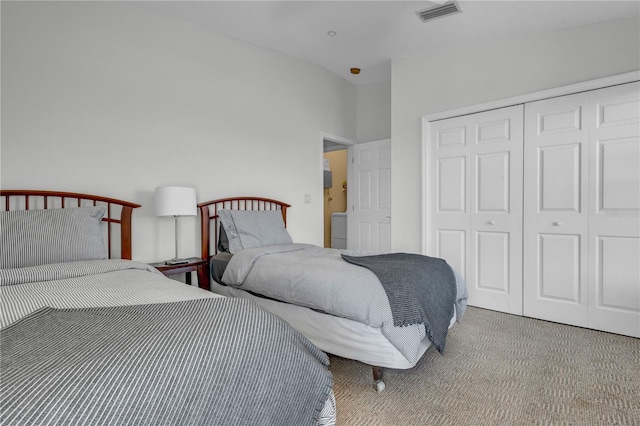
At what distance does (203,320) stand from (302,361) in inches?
13.4

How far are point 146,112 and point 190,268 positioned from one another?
1431 mm

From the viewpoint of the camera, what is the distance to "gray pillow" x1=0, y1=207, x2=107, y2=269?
75.8 inches

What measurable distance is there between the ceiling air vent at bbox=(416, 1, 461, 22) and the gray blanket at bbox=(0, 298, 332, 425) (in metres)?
2.91

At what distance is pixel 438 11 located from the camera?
286 centimetres

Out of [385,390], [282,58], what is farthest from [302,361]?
[282,58]

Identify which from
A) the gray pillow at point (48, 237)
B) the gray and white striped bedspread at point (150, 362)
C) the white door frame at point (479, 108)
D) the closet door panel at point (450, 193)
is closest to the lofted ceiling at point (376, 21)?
the white door frame at point (479, 108)

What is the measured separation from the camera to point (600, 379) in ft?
6.43

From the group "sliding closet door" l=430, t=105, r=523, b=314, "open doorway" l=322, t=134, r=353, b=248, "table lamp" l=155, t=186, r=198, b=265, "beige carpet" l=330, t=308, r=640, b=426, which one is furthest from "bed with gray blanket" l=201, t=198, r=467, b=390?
"open doorway" l=322, t=134, r=353, b=248

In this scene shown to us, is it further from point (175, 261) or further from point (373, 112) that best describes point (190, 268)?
point (373, 112)

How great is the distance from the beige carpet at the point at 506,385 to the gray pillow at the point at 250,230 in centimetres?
132

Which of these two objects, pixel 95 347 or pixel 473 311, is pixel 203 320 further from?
pixel 473 311

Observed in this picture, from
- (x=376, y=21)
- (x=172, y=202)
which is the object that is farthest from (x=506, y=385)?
(x=376, y=21)

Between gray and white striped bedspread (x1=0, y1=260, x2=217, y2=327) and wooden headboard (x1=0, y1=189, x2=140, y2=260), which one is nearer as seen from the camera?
gray and white striped bedspread (x1=0, y1=260, x2=217, y2=327)

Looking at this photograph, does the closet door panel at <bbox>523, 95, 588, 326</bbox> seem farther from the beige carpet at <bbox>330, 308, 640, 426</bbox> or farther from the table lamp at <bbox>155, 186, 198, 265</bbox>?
the table lamp at <bbox>155, 186, 198, 265</bbox>
